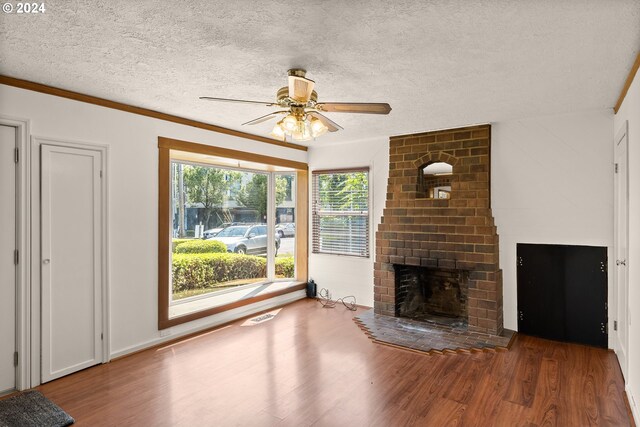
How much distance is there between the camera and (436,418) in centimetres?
250

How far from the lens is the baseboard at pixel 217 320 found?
3.65 m

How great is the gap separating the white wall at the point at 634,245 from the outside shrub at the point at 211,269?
4353 millimetres

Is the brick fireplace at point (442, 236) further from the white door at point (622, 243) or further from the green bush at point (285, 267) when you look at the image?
the green bush at point (285, 267)

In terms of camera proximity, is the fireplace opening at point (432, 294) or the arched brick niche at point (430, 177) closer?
the arched brick niche at point (430, 177)

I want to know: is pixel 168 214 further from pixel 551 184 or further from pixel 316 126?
pixel 551 184

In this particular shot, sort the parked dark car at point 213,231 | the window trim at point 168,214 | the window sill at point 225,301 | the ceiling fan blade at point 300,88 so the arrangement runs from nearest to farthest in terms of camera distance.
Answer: the ceiling fan blade at point 300,88, the window trim at point 168,214, the window sill at point 225,301, the parked dark car at point 213,231

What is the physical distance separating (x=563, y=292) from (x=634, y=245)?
1.49 m

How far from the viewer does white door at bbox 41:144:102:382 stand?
3.04 meters

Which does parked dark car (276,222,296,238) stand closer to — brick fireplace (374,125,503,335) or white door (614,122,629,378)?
brick fireplace (374,125,503,335)

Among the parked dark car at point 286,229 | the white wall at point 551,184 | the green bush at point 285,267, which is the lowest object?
the green bush at point 285,267

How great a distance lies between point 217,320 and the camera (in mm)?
4516

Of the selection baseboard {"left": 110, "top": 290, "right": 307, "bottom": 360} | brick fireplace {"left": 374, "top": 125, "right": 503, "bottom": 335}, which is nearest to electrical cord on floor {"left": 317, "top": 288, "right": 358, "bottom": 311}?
baseboard {"left": 110, "top": 290, "right": 307, "bottom": 360}

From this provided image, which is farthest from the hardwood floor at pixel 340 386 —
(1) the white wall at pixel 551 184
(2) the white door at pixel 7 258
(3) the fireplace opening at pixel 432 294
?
(1) the white wall at pixel 551 184

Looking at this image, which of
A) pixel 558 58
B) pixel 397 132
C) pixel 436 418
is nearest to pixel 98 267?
pixel 436 418
